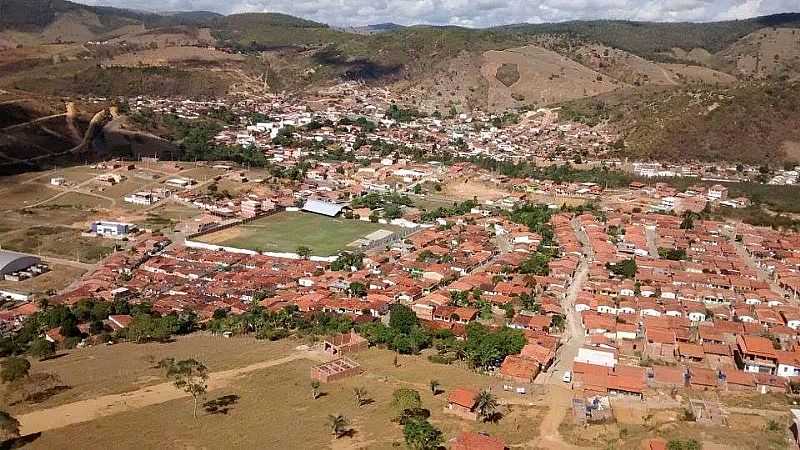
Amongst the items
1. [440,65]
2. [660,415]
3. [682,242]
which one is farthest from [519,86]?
[660,415]

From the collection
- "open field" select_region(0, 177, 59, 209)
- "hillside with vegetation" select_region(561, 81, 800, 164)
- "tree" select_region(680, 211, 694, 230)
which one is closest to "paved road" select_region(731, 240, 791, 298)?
"tree" select_region(680, 211, 694, 230)

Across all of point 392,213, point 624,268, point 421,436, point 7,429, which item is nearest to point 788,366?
point 624,268

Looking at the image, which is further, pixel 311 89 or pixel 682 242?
pixel 311 89

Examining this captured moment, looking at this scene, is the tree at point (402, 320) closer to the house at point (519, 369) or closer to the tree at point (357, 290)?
the tree at point (357, 290)

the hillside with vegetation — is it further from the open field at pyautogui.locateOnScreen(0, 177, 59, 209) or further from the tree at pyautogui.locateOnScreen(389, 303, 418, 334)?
the open field at pyautogui.locateOnScreen(0, 177, 59, 209)

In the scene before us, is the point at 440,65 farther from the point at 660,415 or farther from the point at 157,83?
the point at 660,415

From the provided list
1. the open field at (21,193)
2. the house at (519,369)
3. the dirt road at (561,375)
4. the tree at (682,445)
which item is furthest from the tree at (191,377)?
the open field at (21,193)

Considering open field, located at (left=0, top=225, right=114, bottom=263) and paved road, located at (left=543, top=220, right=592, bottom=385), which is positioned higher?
paved road, located at (left=543, top=220, right=592, bottom=385)
